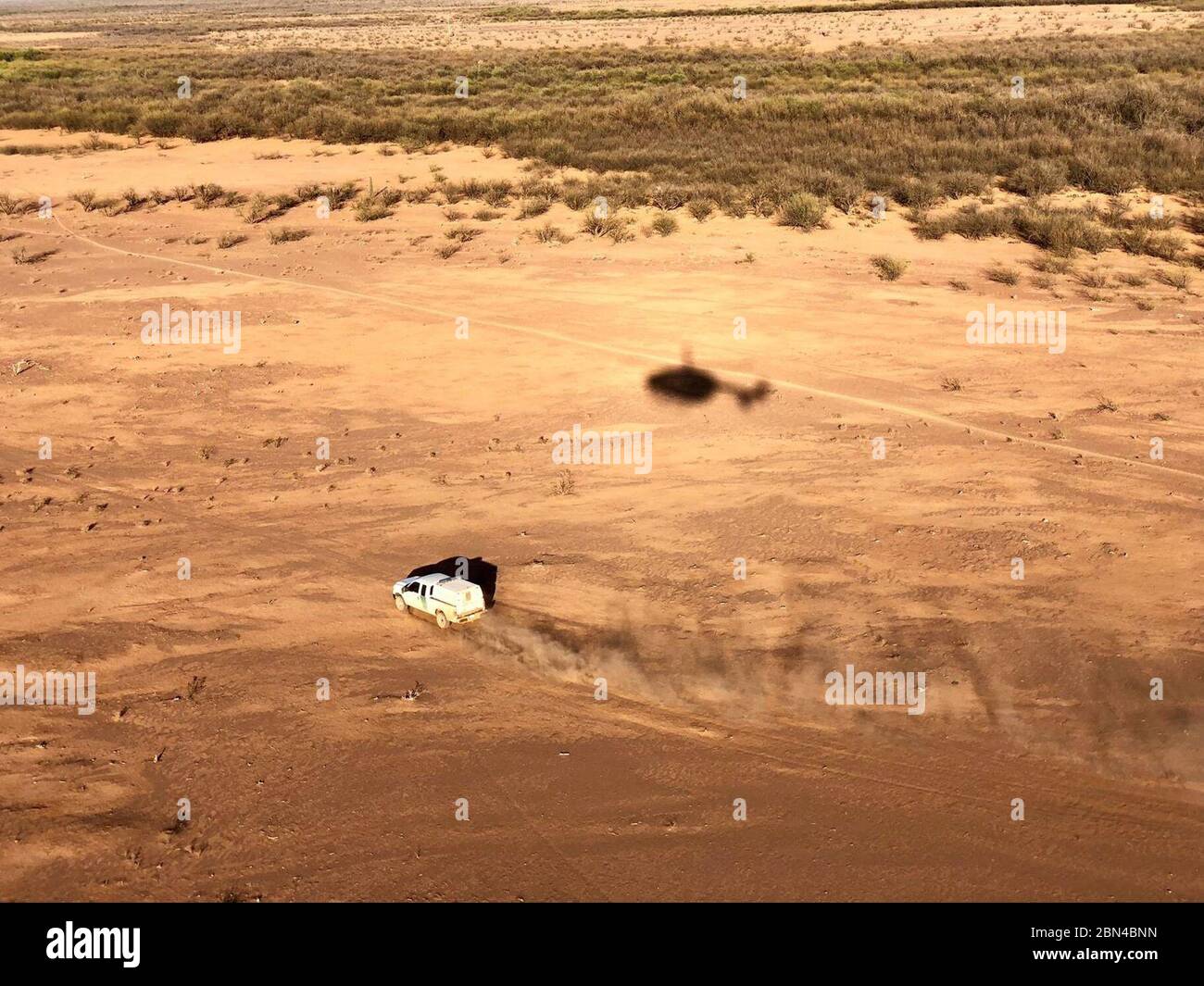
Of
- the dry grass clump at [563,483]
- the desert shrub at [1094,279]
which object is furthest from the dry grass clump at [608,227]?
the dry grass clump at [563,483]

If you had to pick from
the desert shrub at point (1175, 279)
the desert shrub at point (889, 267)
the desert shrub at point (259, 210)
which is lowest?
the desert shrub at point (1175, 279)

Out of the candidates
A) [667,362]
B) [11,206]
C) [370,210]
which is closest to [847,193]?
[667,362]

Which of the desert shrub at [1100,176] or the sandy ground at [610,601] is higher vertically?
the desert shrub at [1100,176]

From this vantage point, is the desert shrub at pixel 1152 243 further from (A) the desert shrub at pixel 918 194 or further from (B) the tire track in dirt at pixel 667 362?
(B) the tire track in dirt at pixel 667 362

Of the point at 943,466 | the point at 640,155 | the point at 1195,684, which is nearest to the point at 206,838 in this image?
the point at 1195,684

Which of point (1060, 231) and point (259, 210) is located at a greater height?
point (259, 210)

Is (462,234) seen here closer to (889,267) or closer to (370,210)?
(370,210)
